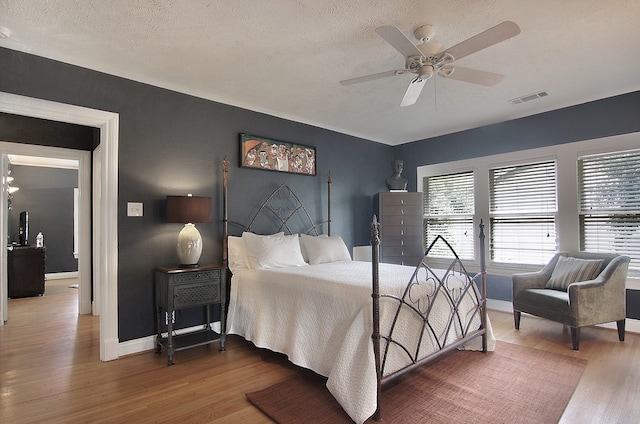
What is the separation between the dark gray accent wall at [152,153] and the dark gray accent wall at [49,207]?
588 cm

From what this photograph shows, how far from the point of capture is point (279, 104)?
4137 millimetres

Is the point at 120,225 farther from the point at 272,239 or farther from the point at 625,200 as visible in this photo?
the point at 625,200

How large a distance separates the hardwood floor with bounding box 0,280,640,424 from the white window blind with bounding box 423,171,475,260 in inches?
A: 64.3

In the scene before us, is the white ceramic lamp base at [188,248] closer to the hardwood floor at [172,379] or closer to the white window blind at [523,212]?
the hardwood floor at [172,379]

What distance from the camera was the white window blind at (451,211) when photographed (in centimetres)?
526

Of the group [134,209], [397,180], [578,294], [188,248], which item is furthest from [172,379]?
[397,180]

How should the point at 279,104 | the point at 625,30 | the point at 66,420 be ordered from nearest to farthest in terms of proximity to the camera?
the point at 66,420 < the point at 625,30 < the point at 279,104

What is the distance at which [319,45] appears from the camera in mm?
2754

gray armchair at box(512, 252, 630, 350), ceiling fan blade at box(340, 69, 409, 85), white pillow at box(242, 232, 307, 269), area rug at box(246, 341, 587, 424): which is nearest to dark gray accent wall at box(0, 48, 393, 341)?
white pillow at box(242, 232, 307, 269)

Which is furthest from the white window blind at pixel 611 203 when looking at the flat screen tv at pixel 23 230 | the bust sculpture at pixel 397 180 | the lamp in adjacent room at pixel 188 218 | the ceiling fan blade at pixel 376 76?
the flat screen tv at pixel 23 230

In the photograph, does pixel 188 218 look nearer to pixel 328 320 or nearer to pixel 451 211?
pixel 328 320

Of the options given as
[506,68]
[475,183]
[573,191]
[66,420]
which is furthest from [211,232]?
[573,191]

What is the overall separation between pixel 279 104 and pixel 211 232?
1.71 m

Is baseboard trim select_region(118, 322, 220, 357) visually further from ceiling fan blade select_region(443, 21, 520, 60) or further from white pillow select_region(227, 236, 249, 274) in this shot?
ceiling fan blade select_region(443, 21, 520, 60)
